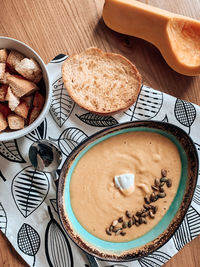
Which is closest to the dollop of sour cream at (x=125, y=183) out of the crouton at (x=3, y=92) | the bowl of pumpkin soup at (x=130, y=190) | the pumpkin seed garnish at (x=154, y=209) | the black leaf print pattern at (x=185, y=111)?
the bowl of pumpkin soup at (x=130, y=190)

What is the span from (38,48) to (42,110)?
1.10 feet

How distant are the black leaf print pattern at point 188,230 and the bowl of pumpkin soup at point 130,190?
7 centimetres

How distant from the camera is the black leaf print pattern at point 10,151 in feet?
4.66

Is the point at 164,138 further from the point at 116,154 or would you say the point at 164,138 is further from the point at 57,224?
the point at 57,224

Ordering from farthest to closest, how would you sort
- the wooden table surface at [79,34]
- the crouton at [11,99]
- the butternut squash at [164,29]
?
the wooden table surface at [79,34], the butternut squash at [164,29], the crouton at [11,99]

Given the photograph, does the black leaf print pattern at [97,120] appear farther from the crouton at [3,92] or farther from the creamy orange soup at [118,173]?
the crouton at [3,92]

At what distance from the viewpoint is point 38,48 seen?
57.7 inches

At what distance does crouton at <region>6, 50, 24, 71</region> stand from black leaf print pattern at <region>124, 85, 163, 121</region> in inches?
19.5

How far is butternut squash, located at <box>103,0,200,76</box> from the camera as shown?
136 cm

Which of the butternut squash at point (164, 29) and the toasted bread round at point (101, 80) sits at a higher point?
the butternut squash at point (164, 29)

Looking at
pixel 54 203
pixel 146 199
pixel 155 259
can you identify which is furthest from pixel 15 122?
pixel 155 259

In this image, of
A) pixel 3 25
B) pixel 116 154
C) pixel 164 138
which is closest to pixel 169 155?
pixel 164 138

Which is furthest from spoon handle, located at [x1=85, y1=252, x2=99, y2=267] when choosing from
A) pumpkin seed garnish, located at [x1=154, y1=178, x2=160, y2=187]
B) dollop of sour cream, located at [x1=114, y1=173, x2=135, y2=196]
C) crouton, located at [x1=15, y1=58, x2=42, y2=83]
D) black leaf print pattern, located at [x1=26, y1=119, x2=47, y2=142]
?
crouton, located at [x1=15, y1=58, x2=42, y2=83]

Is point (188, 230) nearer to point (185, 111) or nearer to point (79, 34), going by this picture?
point (185, 111)
